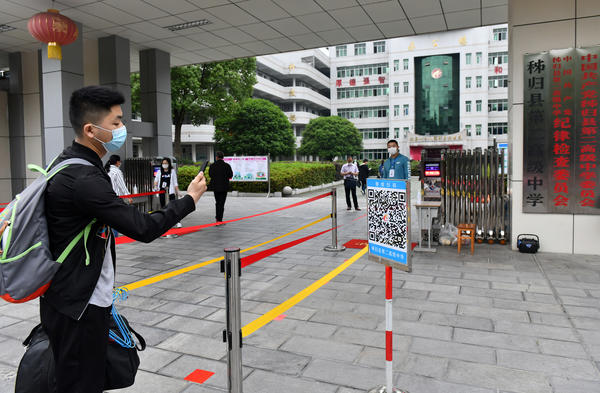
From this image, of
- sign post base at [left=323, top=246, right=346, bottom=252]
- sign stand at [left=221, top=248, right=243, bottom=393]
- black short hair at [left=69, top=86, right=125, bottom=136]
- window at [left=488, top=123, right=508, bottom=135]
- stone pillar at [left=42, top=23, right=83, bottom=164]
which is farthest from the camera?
window at [left=488, top=123, right=508, bottom=135]

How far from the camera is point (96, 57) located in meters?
11.5

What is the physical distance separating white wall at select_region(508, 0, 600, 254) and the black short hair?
6.80 meters

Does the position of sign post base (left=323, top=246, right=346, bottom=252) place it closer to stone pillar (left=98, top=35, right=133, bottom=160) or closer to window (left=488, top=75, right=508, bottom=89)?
stone pillar (left=98, top=35, right=133, bottom=160)

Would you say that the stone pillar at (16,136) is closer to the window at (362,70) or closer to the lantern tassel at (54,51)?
the lantern tassel at (54,51)

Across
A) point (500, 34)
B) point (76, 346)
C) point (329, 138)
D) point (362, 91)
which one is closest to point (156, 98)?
→ point (76, 346)

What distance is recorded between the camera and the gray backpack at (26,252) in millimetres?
1653

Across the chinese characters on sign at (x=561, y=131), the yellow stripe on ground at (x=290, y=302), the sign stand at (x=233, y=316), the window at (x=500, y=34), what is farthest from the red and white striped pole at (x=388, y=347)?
the window at (x=500, y=34)

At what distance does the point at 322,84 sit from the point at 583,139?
186 feet

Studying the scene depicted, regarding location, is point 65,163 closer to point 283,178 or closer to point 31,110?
point 31,110

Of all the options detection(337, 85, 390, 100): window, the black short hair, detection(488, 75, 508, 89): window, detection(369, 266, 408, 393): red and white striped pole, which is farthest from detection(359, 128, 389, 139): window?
the black short hair

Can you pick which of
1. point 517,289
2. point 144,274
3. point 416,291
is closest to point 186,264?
point 144,274

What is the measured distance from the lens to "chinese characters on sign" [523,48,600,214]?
258 inches

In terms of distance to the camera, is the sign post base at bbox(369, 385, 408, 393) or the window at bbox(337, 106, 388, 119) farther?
the window at bbox(337, 106, 388, 119)

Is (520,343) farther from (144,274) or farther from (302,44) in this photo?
(302,44)
